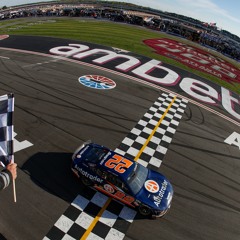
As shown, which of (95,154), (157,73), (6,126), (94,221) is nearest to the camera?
(6,126)

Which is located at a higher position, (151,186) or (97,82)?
(151,186)

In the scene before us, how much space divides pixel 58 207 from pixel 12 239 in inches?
67.6

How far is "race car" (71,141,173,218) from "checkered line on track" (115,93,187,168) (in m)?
1.99

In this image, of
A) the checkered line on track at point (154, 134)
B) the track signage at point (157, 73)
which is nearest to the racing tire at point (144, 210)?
the checkered line on track at point (154, 134)

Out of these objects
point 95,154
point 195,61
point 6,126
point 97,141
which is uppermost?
point 6,126

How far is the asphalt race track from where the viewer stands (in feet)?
28.7

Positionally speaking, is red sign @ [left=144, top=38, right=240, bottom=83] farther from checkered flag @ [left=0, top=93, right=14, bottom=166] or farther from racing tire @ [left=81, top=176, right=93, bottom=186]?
checkered flag @ [left=0, top=93, right=14, bottom=166]

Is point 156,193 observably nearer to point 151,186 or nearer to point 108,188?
point 151,186

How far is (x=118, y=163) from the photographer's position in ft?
31.7

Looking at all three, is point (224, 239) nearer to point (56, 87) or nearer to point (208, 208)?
point (208, 208)

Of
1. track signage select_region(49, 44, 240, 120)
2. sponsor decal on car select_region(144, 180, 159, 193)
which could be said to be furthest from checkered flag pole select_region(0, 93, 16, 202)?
track signage select_region(49, 44, 240, 120)

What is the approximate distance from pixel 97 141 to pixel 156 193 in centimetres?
452

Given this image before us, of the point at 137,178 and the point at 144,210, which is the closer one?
the point at 144,210

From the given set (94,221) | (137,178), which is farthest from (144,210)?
(94,221)
